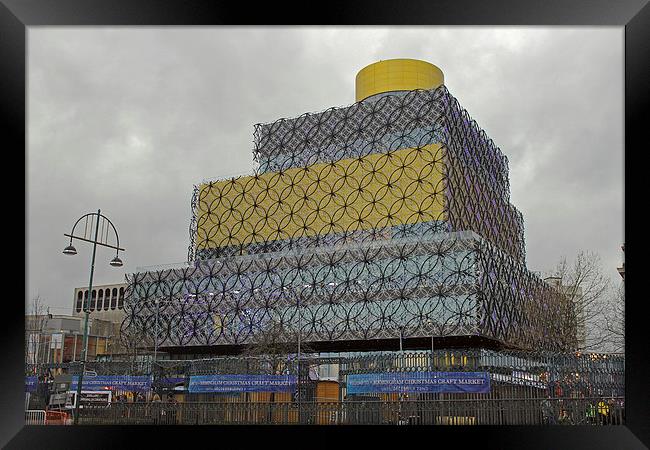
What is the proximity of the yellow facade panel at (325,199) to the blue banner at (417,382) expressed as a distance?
127ft

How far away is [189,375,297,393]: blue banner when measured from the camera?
82.0 feet

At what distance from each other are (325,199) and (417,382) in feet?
146

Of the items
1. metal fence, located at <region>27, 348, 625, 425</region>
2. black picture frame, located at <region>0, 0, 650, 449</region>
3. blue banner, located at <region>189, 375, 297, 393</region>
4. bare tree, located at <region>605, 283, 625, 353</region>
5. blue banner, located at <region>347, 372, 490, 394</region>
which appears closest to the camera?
black picture frame, located at <region>0, 0, 650, 449</region>

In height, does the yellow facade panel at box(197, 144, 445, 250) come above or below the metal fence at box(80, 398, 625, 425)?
above

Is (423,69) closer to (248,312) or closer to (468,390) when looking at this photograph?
(248,312)

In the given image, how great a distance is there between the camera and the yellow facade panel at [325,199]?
6200cm

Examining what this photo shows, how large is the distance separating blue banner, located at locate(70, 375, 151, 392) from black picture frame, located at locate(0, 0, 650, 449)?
74.0 feet

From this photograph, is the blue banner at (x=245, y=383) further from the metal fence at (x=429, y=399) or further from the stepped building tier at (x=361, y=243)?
the stepped building tier at (x=361, y=243)

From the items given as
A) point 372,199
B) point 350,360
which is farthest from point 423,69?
point 350,360

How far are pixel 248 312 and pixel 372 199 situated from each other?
596 inches

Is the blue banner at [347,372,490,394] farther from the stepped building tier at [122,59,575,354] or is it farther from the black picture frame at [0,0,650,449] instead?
the stepped building tier at [122,59,575,354]

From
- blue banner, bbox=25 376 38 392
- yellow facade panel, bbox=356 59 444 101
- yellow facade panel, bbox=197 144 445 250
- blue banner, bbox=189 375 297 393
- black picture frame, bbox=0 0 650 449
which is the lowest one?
blue banner, bbox=25 376 38 392

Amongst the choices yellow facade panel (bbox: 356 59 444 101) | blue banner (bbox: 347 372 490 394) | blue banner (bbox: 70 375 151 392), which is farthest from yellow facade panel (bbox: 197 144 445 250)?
blue banner (bbox: 347 372 490 394)

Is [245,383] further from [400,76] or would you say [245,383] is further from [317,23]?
[400,76]
